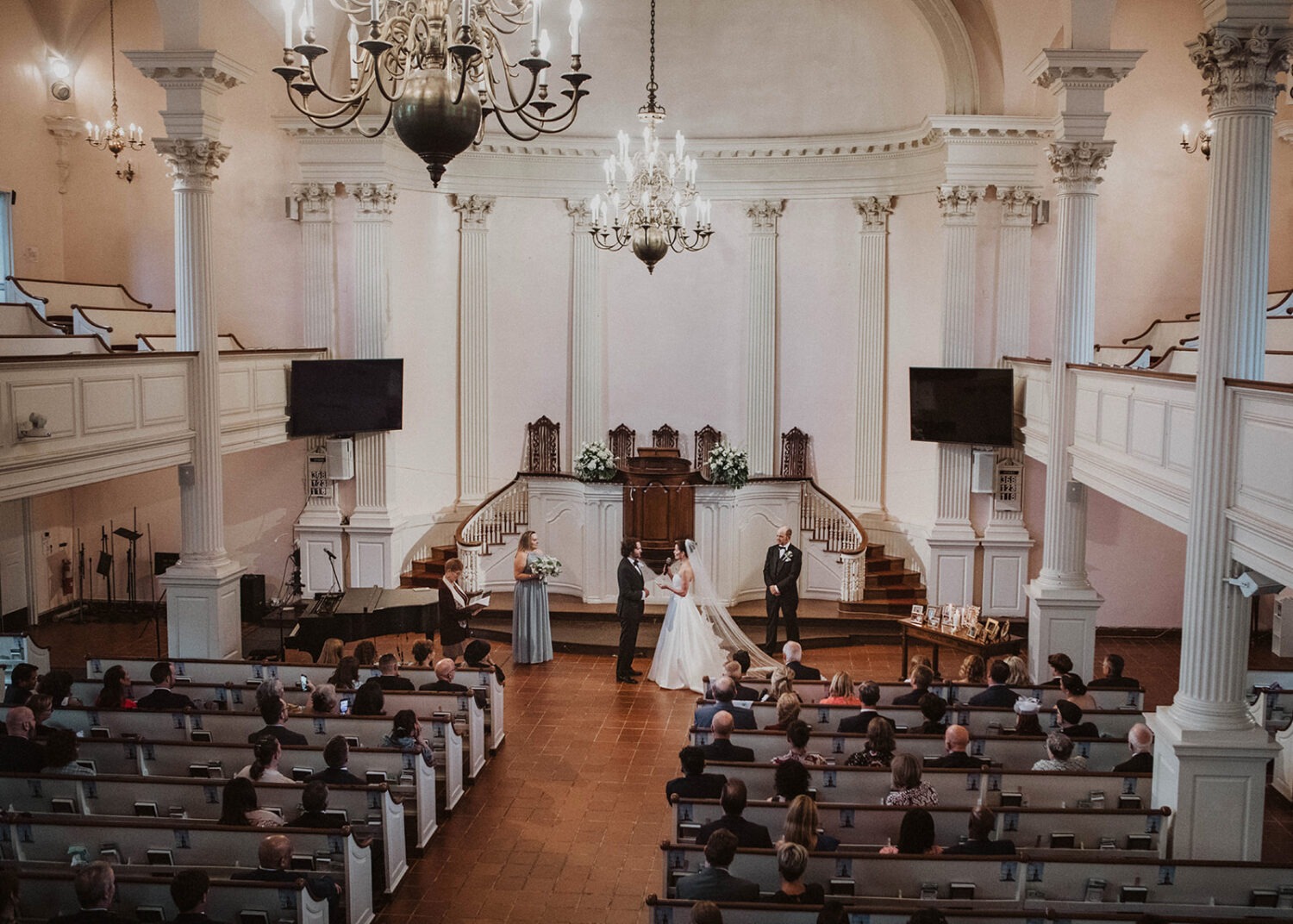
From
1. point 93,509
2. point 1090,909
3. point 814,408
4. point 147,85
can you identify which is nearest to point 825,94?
point 814,408

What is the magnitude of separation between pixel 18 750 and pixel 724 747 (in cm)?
544

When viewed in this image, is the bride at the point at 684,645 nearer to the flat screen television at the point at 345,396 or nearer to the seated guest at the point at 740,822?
the flat screen television at the point at 345,396

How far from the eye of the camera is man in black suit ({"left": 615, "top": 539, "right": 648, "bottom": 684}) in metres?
14.7

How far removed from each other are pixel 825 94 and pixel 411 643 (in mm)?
11105

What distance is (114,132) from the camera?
16.7 metres

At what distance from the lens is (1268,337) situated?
42.1 feet

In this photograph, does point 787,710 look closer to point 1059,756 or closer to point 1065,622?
point 1059,756

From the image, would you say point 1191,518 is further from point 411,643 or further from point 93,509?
point 93,509

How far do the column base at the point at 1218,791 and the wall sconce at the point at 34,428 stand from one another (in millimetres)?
10183

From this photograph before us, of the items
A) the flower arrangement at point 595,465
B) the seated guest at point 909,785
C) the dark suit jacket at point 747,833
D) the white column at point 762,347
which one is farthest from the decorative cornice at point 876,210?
the dark suit jacket at point 747,833

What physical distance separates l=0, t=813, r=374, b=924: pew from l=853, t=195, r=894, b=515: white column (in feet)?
41.9

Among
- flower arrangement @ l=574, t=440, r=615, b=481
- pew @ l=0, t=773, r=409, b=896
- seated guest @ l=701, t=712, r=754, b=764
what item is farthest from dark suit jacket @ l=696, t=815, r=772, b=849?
flower arrangement @ l=574, t=440, r=615, b=481

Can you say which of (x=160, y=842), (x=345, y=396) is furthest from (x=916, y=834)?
(x=345, y=396)

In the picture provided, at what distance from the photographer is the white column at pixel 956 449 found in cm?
1702
